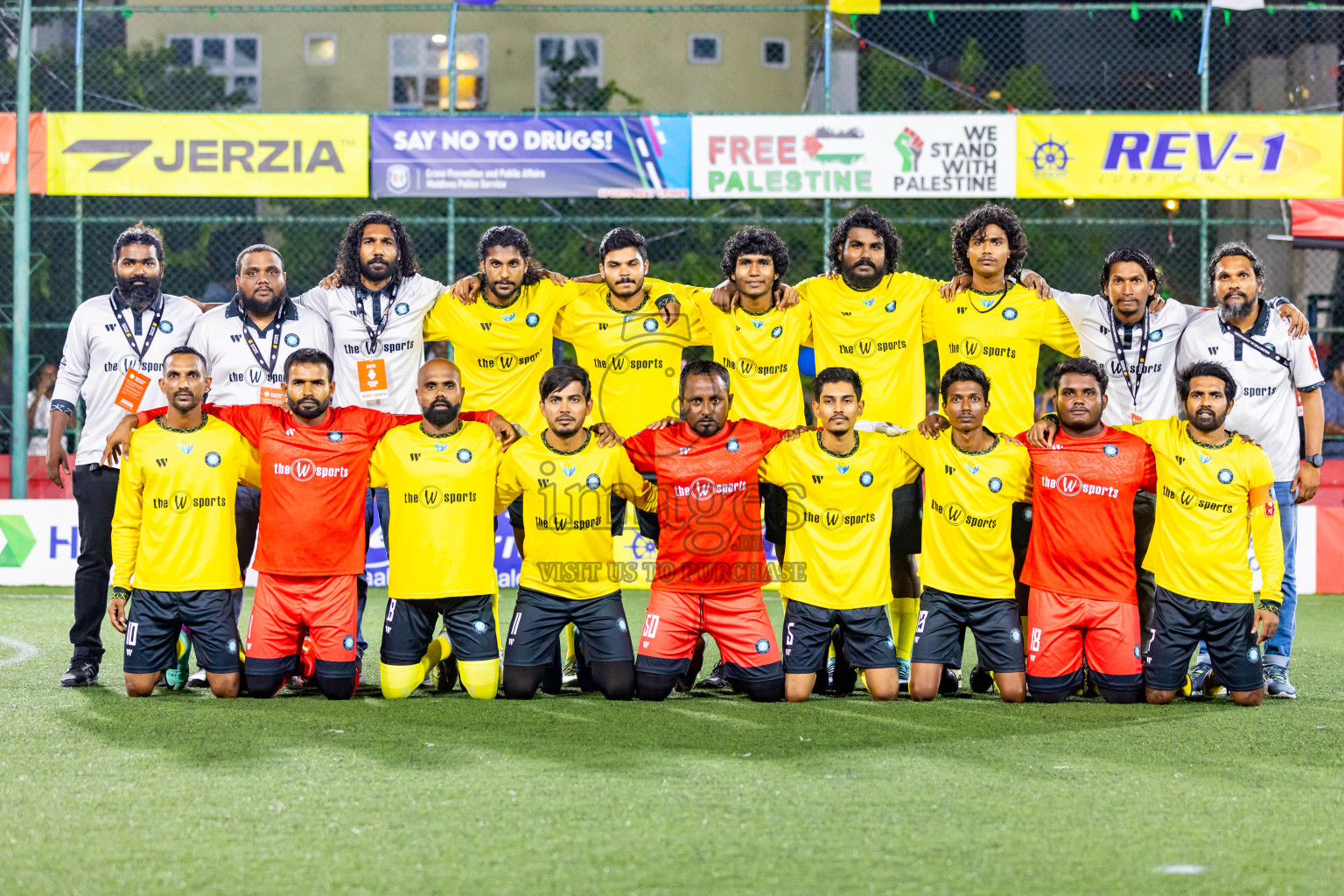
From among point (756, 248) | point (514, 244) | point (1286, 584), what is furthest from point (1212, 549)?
point (514, 244)

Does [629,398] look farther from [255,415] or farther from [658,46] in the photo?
[658,46]

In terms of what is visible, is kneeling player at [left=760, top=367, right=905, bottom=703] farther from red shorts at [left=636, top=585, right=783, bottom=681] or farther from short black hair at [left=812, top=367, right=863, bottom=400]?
red shorts at [left=636, top=585, right=783, bottom=681]

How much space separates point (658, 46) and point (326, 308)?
1552 centimetres

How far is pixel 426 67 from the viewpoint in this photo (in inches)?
818

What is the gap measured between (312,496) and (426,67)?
16172mm

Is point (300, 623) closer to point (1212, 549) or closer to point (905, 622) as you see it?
point (905, 622)

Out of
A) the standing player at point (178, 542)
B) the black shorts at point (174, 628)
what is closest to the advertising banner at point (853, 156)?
the standing player at point (178, 542)

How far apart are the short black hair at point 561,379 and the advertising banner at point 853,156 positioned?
239 inches

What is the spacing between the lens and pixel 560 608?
588 centimetres

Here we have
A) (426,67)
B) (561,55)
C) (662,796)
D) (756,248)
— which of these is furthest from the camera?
(426,67)

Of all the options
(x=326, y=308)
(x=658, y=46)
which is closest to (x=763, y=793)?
(x=326, y=308)

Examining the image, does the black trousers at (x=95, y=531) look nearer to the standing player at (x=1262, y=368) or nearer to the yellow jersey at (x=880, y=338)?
the yellow jersey at (x=880, y=338)

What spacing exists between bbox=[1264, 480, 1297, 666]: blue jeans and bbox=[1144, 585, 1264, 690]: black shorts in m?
0.39

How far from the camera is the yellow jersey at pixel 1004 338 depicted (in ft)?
20.7
